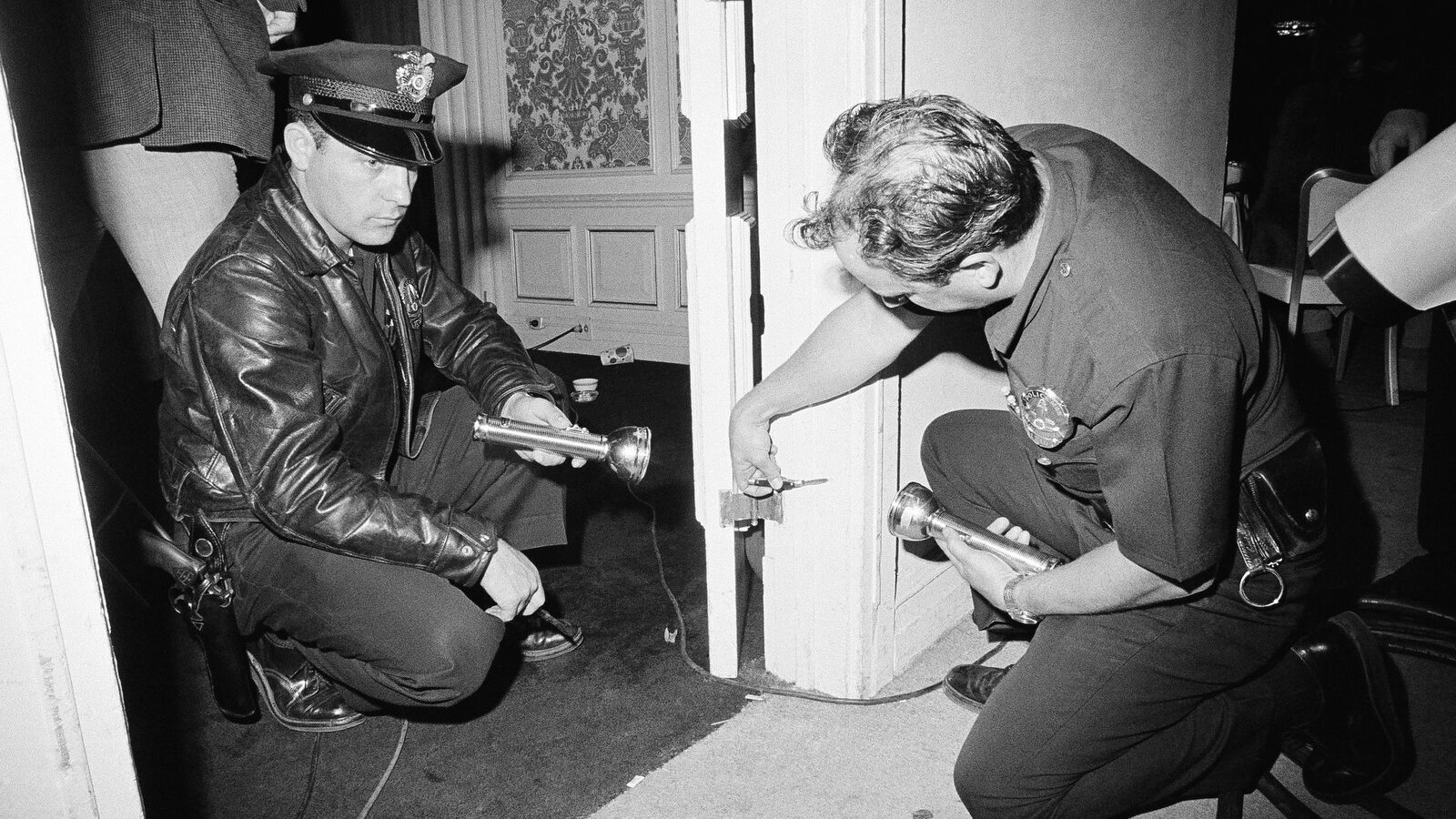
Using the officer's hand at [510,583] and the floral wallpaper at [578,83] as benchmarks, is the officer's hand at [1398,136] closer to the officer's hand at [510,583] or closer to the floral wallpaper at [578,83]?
the officer's hand at [510,583]

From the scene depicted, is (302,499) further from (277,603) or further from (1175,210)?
(1175,210)

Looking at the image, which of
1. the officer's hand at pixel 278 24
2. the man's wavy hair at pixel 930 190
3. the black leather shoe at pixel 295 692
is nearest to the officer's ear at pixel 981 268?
the man's wavy hair at pixel 930 190

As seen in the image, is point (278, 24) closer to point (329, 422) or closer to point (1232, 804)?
point (329, 422)

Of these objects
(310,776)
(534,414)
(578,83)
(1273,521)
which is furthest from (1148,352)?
(578,83)

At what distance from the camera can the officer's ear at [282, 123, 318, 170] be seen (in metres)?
1.45

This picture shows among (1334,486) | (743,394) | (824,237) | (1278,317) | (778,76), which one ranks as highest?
(778,76)

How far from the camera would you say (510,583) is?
4.74 feet

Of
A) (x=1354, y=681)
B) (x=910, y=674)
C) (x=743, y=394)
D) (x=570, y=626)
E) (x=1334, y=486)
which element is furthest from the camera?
(x=1334, y=486)

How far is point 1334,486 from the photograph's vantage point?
2.81m

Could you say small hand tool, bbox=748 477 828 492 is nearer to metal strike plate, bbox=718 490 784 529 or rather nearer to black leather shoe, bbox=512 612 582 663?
metal strike plate, bbox=718 490 784 529

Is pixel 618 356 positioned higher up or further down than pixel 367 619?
further down

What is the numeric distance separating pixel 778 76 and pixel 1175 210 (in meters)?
0.67

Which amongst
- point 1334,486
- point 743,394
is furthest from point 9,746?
point 1334,486

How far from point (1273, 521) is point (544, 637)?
137 cm
